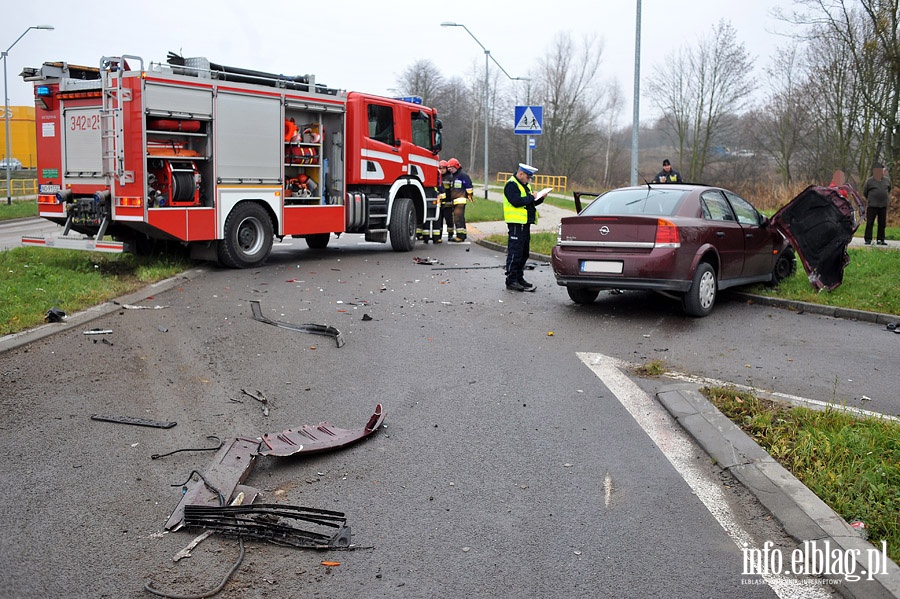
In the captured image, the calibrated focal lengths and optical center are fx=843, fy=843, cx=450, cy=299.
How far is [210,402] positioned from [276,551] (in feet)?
8.53

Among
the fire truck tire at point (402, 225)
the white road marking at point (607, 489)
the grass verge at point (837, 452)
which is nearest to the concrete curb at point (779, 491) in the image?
the grass verge at point (837, 452)

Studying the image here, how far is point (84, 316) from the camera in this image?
9.05 m

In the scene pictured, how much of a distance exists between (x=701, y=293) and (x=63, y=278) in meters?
8.24

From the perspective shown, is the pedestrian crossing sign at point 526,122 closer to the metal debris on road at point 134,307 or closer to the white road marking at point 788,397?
the metal debris on road at point 134,307

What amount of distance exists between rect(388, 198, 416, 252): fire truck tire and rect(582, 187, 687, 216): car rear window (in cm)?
758

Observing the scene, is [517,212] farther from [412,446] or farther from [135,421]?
[135,421]

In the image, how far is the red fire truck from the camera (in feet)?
39.8

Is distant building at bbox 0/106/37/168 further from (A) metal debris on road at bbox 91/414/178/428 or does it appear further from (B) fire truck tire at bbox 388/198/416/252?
(A) metal debris on road at bbox 91/414/178/428

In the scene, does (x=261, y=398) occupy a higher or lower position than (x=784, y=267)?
lower

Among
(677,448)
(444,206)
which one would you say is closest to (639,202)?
(677,448)

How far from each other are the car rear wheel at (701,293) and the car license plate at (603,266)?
2.81 ft

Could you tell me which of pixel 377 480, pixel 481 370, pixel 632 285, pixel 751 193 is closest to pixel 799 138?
pixel 751 193

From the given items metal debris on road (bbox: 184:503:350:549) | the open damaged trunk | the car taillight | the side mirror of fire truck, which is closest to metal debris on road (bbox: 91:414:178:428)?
metal debris on road (bbox: 184:503:350:549)

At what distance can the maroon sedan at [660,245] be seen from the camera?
32.0 ft
